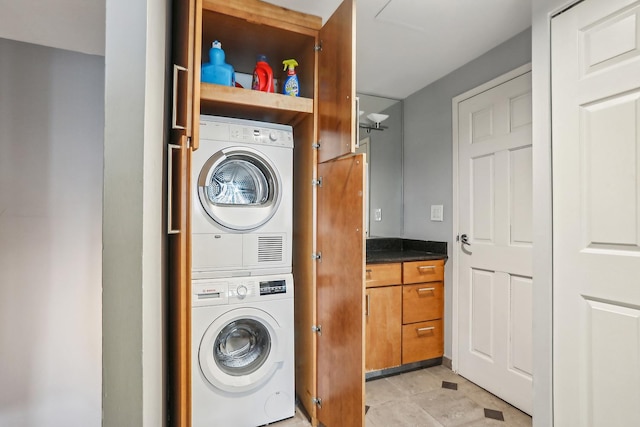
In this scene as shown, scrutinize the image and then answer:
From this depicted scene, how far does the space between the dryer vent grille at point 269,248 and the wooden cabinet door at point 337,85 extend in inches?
21.6

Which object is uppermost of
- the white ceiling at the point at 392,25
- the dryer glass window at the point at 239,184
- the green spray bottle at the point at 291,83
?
the white ceiling at the point at 392,25

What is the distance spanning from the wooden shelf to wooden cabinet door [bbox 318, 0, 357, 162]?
14 cm

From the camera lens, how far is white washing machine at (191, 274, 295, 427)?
1.65 meters

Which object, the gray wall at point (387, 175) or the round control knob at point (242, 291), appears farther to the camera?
the gray wall at point (387, 175)

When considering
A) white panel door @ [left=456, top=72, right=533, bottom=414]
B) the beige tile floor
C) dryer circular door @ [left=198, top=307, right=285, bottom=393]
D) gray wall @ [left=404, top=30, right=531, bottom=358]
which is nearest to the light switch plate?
gray wall @ [left=404, top=30, right=531, bottom=358]

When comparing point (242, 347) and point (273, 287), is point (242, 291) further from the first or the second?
point (242, 347)

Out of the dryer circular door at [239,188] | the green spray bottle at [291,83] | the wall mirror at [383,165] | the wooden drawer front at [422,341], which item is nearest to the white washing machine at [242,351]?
the dryer circular door at [239,188]

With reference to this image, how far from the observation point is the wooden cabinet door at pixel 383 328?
2256 millimetres

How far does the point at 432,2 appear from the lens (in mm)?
1725

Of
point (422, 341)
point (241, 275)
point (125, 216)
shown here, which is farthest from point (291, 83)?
point (422, 341)

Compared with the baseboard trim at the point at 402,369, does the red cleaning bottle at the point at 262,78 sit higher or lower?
higher

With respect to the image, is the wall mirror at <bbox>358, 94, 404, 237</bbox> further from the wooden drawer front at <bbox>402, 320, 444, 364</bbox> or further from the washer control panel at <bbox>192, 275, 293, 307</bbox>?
the washer control panel at <bbox>192, 275, 293, 307</bbox>

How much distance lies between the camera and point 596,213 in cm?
137

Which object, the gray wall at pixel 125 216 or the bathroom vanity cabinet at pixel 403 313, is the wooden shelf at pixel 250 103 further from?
the bathroom vanity cabinet at pixel 403 313
